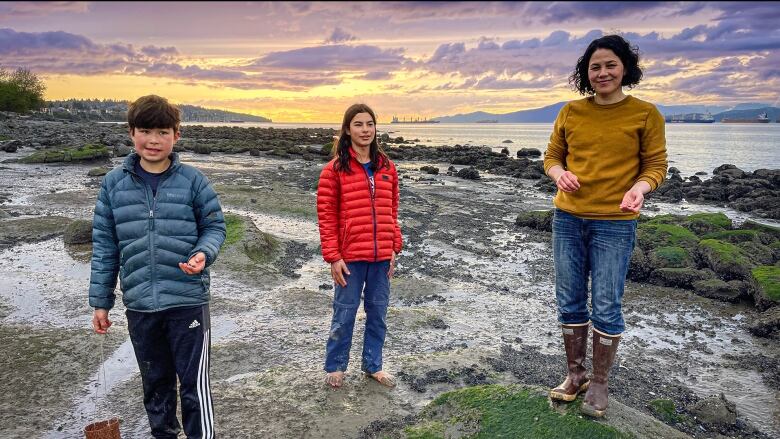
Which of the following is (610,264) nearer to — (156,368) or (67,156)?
(156,368)

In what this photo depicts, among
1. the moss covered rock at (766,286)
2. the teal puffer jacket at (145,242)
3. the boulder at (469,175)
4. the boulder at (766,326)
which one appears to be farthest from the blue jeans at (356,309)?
the boulder at (469,175)

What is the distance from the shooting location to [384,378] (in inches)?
200

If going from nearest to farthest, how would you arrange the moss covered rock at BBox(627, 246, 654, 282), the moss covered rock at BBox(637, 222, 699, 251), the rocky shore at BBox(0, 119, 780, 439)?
1. the rocky shore at BBox(0, 119, 780, 439)
2. the moss covered rock at BBox(627, 246, 654, 282)
3. the moss covered rock at BBox(637, 222, 699, 251)

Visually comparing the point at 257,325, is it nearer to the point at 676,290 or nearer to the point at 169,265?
the point at 169,265

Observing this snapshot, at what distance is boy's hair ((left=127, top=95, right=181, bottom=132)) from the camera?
11.5 ft

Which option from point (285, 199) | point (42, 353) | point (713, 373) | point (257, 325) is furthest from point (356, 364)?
point (285, 199)

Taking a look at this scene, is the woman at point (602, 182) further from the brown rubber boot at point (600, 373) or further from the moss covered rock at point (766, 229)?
the moss covered rock at point (766, 229)

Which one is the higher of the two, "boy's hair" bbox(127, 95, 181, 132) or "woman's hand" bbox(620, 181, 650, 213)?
"boy's hair" bbox(127, 95, 181, 132)

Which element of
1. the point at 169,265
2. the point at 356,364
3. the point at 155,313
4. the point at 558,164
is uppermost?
the point at 558,164

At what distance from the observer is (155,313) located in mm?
3574

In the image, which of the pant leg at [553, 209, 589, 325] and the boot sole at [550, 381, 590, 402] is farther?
the boot sole at [550, 381, 590, 402]

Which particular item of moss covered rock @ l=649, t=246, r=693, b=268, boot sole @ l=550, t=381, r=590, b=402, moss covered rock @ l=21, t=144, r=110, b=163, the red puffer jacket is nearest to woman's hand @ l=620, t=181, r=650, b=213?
boot sole @ l=550, t=381, r=590, b=402

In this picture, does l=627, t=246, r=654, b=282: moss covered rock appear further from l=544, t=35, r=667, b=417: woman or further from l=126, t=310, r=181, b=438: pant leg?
l=126, t=310, r=181, b=438: pant leg

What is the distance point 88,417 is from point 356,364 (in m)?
2.44
